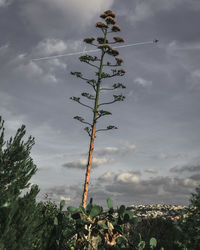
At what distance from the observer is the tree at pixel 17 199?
4465mm

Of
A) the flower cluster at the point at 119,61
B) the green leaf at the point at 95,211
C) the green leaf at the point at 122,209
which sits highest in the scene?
the flower cluster at the point at 119,61

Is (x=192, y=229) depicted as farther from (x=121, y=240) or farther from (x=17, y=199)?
(x=17, y=199)

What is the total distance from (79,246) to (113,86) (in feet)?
59.9

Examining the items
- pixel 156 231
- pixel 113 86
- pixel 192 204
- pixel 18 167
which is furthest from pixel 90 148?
pixel 18 167

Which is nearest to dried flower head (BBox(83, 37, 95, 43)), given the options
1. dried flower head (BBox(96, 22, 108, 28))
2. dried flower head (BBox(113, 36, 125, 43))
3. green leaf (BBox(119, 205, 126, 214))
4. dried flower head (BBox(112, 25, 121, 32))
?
dried flower head (BBox(96, 22, 108, 28))

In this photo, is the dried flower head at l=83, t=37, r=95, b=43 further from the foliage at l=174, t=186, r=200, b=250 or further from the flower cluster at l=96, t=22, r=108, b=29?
the foliage at l=174, t=186, r=200, b=250

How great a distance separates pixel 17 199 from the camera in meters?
4.74

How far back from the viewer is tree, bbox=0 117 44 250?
4.46 meters

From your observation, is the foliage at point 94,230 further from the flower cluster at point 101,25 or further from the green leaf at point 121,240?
the flower cluster at point 101,25

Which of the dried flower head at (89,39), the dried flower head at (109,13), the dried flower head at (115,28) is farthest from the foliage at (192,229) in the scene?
the dried flower head at (109,13)

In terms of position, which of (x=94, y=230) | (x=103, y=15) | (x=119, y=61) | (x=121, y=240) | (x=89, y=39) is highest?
(x=103, y=15)

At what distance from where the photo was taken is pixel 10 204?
450 cm

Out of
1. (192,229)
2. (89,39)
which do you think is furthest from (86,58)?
(192,229)

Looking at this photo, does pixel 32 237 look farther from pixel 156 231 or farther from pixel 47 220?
pixel 156 231
